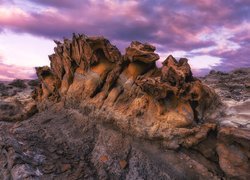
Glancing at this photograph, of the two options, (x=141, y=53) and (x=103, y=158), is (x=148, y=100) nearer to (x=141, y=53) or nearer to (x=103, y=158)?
(x=141, y=53)

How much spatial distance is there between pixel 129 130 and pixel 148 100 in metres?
1.18

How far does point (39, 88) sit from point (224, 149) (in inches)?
397

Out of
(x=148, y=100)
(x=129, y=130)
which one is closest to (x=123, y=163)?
(x=129, y=130)

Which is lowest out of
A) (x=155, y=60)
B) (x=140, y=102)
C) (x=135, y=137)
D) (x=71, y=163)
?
(x=71, y=163)

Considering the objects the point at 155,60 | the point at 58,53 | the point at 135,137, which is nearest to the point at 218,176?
the point at 135,137

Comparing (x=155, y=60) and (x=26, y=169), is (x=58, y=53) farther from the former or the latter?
(x=26, y=169)

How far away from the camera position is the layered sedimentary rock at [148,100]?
9.98 meters

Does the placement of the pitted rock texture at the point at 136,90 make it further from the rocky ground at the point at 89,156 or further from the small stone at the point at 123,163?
the small stone at the point at 123,163

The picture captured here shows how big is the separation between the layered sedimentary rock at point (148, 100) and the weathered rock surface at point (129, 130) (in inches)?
1.2

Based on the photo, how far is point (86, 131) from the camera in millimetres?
11742

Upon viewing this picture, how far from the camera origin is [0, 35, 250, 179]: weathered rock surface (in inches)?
382

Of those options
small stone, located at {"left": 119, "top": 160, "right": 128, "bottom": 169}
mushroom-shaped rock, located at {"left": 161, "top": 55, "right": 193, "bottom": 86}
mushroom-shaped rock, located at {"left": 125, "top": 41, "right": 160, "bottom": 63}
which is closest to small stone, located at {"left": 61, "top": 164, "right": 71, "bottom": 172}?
small stone, located at {"left": 119, "top": 160, "right": 128, "bottom": 169}

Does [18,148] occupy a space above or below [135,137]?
below

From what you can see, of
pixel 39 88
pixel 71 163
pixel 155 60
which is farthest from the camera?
pixel 39 88
